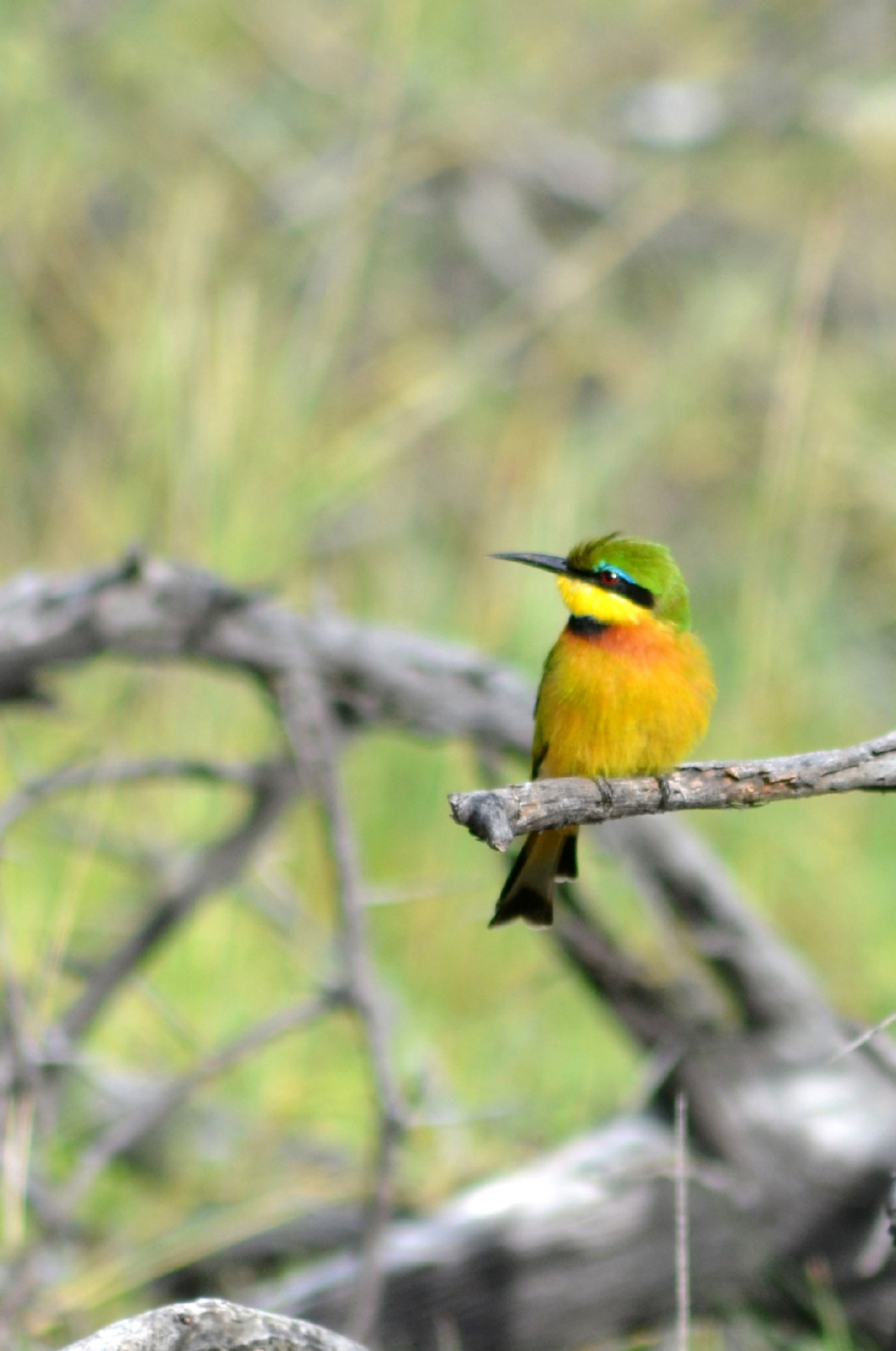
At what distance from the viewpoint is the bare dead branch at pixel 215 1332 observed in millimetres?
1341

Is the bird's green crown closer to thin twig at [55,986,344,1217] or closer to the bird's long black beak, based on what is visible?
the bird's long black beak

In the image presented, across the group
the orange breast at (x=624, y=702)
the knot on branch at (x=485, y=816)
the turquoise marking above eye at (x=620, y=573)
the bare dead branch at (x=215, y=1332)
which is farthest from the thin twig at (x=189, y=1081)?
the knot on branch at (x=485, y=816)

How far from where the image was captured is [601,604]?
7.31 feet

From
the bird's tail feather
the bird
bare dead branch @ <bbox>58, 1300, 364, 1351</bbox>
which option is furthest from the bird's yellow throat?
bare dead branch @ <bbox>58, 1300, 364, 1351</bbox>

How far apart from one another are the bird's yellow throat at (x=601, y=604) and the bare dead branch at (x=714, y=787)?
74 cm

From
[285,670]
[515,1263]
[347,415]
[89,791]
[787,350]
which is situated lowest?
[515,1263]

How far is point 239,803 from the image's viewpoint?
4.55 m

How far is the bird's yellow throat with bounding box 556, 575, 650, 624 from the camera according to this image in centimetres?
223

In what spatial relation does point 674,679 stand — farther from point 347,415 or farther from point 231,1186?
point 347,415

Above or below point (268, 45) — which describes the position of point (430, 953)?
below

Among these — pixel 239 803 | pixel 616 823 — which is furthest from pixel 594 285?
pixel 616 823

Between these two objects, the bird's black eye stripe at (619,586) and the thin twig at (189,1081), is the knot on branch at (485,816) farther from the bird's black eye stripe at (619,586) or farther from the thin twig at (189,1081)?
the thin twig at (189,1081)

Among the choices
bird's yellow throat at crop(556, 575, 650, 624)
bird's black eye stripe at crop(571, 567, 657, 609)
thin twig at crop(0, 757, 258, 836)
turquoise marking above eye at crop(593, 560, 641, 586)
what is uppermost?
turquoise marking above eye at crop(593, 560, 641, 586)

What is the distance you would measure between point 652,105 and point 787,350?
185 centimetres
